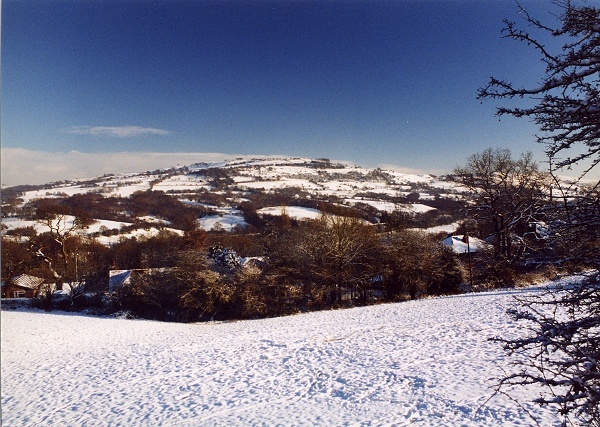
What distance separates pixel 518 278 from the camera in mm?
20250

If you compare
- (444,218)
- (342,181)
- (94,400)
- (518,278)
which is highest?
(342,181)

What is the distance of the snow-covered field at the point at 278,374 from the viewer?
21.8ft

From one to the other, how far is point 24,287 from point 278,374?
24.5 m

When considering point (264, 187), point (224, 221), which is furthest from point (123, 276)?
point (264, 187)

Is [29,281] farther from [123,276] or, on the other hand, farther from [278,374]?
[278,374]

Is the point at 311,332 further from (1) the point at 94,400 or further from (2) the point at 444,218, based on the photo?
(2) the point at 444,218

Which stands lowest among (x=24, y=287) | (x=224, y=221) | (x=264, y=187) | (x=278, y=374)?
(x=278, y=374)

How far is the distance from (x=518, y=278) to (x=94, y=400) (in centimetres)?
2114

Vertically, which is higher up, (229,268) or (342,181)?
(342,181)

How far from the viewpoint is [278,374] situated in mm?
9188

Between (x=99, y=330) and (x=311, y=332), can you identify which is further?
(x=99, y=330)

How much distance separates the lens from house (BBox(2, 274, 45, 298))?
23100 millimetres

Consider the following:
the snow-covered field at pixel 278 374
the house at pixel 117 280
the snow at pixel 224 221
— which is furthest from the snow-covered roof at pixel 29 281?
the snow at pixel 224 221

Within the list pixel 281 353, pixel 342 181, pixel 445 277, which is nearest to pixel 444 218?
pixel 445 277
